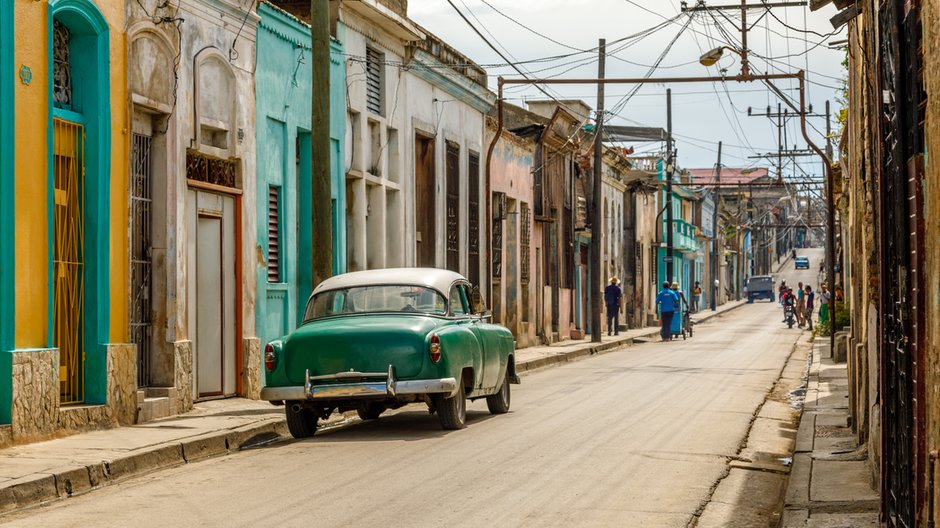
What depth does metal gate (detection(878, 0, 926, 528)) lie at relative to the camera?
5820 millimetres

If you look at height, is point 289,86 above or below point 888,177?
above

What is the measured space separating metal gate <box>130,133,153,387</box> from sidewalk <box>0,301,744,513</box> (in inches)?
35.6

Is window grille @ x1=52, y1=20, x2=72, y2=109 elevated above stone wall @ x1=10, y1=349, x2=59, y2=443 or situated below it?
Answer: above

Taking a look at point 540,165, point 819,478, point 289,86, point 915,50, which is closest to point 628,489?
point 819,478

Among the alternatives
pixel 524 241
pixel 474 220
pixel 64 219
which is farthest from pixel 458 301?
pixel 524 241

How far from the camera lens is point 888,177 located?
284 inches

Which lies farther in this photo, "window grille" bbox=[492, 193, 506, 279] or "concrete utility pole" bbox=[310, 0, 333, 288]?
"window grille" bbox=[492, 193, 506, 279]

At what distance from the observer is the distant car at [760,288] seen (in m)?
102

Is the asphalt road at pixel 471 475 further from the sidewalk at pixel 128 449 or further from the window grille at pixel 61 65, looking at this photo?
the window grille at pixel 61 65

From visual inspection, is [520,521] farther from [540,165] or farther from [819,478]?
[540,165]

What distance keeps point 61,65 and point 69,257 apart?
2.03 meters

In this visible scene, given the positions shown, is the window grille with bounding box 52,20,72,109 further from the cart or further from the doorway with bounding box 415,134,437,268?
the cart

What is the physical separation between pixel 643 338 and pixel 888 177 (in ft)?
131

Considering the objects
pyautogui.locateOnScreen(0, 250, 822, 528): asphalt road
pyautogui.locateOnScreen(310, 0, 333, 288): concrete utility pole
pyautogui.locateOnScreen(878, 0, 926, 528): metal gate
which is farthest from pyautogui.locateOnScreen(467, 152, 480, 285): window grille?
pyautogui.locateOnScreen(878, 0, 926, 528): metal gate
